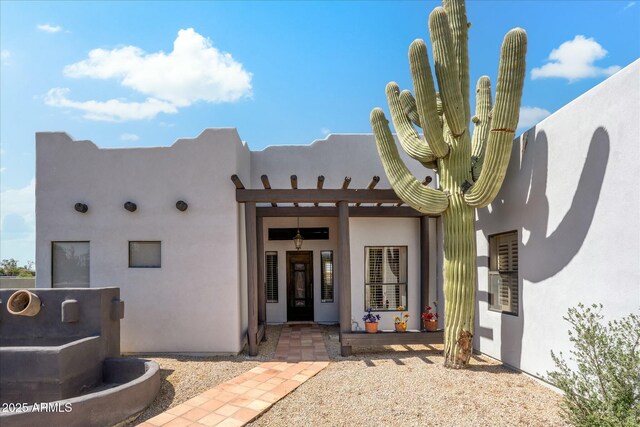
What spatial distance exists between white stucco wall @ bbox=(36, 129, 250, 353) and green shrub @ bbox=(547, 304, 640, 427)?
5.66 metres

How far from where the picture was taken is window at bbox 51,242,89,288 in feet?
25.1

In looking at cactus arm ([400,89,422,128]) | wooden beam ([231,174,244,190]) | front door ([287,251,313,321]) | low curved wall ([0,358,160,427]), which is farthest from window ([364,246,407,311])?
low curved wall ([0,358,160,427])

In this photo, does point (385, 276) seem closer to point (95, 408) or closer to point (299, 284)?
point (299, 284)

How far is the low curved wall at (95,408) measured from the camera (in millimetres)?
3900

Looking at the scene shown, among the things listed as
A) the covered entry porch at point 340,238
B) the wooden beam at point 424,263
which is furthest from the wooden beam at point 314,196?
the wooden beam at point 424,263

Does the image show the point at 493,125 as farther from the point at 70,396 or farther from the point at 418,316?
the point at 70,396

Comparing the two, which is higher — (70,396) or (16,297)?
(16,297)

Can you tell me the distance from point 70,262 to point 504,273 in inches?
339

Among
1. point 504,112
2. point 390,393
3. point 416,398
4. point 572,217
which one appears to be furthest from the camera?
point 504,112

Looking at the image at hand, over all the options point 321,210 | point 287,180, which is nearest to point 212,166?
point 287,180

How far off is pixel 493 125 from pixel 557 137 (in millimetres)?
877

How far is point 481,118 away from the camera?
272 inches

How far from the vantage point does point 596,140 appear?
461 cm

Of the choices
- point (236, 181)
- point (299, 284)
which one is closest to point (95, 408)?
point (236, 181)
